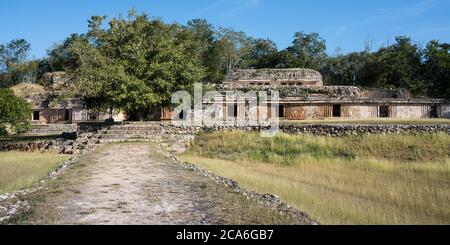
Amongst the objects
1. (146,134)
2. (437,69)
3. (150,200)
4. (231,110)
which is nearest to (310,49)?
(437,69)

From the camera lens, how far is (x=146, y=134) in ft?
76.3

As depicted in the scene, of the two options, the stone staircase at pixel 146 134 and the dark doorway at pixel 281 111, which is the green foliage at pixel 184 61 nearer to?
the stone staircase at pixel 146 134

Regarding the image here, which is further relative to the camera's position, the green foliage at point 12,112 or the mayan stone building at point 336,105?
the mayan stone building at point 336,105

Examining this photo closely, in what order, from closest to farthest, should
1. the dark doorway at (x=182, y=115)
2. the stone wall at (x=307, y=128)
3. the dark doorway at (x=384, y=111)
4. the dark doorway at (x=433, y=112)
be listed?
the stone wall at (x=307, y=128) → the dark doorway at (x=182, y=115) → the dark doorway at (x=384, y=111) → the dark doorway at (x=433, y=112)

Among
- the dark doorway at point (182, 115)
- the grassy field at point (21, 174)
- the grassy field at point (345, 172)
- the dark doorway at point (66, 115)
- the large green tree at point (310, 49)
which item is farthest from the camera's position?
the large green tree at point (310, 49)

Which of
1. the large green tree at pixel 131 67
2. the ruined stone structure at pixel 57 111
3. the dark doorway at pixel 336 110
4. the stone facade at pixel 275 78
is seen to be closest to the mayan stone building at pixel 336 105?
the dark doorway at pixel 336 110

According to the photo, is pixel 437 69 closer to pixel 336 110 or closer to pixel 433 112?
pixel 433 112

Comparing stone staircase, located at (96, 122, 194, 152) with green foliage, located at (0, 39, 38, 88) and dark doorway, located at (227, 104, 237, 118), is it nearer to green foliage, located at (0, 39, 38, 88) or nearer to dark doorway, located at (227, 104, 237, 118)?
dark doorway, located at (227, 104, 237, 118)

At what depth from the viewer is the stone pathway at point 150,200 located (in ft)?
22.5

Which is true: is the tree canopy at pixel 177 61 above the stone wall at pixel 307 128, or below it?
above

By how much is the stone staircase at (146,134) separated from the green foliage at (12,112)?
8785 mm

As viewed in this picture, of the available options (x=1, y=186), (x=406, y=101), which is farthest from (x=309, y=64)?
(x=1, y=186)

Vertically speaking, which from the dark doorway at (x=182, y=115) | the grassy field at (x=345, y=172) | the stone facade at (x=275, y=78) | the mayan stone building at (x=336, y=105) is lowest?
the grassy field at (x=345, y=172)

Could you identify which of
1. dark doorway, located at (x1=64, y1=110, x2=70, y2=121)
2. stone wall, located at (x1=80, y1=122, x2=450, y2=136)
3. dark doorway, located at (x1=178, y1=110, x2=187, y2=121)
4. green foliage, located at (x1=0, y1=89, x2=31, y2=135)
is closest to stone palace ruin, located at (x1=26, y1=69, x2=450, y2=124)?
dark doorway, located at (x1=64, y1=110, x2=70, y2=121)
